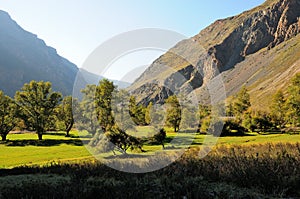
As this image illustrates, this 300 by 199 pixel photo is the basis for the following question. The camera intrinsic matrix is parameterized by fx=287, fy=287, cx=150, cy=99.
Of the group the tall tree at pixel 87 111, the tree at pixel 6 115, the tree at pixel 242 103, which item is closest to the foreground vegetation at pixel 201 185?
the tall tree at pixel 87 111

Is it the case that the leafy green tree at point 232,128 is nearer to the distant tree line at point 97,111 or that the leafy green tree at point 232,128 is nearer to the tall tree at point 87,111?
the distant tree line at point 97,111

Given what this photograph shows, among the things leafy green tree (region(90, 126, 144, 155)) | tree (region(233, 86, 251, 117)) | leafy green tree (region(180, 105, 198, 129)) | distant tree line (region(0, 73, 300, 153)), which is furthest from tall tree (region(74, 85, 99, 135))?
tree (region(233, 86, 251, 117))

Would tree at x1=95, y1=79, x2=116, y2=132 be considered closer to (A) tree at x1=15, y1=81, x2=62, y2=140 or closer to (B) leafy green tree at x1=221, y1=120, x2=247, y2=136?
(A) tree at x1=15, y1=81, x2=62, y2=140

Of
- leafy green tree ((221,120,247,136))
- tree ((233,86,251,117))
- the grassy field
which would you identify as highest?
tree ((233,86,251,117))

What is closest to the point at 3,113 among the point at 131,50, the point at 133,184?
the point at 131,50

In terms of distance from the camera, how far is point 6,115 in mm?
55250

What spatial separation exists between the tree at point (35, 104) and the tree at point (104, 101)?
1888cm

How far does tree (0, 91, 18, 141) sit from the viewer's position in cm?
5447

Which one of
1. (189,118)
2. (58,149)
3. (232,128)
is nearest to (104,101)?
(58,149)

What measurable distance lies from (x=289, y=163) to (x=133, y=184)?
154 inches

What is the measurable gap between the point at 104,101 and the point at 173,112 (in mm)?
14706

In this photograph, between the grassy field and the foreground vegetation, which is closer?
the foreground vegetation

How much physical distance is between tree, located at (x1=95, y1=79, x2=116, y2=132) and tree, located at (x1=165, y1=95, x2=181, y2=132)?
9684mm

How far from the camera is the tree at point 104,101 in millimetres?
35844
